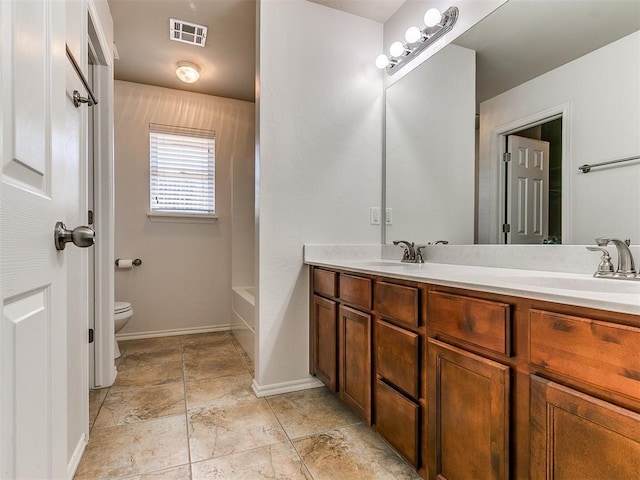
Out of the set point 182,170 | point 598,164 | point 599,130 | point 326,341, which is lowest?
point 326,341

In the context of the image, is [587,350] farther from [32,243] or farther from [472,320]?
[32,243]

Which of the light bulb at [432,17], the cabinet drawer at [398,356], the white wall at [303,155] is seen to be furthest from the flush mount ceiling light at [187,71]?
the cabinet drawer at [398,356]

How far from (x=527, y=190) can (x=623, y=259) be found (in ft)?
1.56

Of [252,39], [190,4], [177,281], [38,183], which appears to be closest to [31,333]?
[38,183]

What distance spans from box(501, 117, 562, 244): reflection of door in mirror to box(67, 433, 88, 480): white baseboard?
6.67 feet

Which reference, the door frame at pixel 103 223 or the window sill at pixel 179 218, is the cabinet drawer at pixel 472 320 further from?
the window sill at pixel 179 218

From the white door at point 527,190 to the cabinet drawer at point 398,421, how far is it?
862 millimetres

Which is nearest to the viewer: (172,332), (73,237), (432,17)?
(73,237)

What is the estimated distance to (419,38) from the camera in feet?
6.58

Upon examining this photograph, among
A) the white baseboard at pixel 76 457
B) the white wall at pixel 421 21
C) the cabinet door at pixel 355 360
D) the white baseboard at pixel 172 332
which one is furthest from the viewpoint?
the white baseboard at pixel 172 332

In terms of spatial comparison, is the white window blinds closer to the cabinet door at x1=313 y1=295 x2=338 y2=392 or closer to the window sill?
the window sill

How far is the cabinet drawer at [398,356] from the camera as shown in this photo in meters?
1.22

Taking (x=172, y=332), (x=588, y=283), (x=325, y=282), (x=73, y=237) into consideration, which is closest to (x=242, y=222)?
(x=172, y=332)

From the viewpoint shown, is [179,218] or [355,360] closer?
[355,360]
